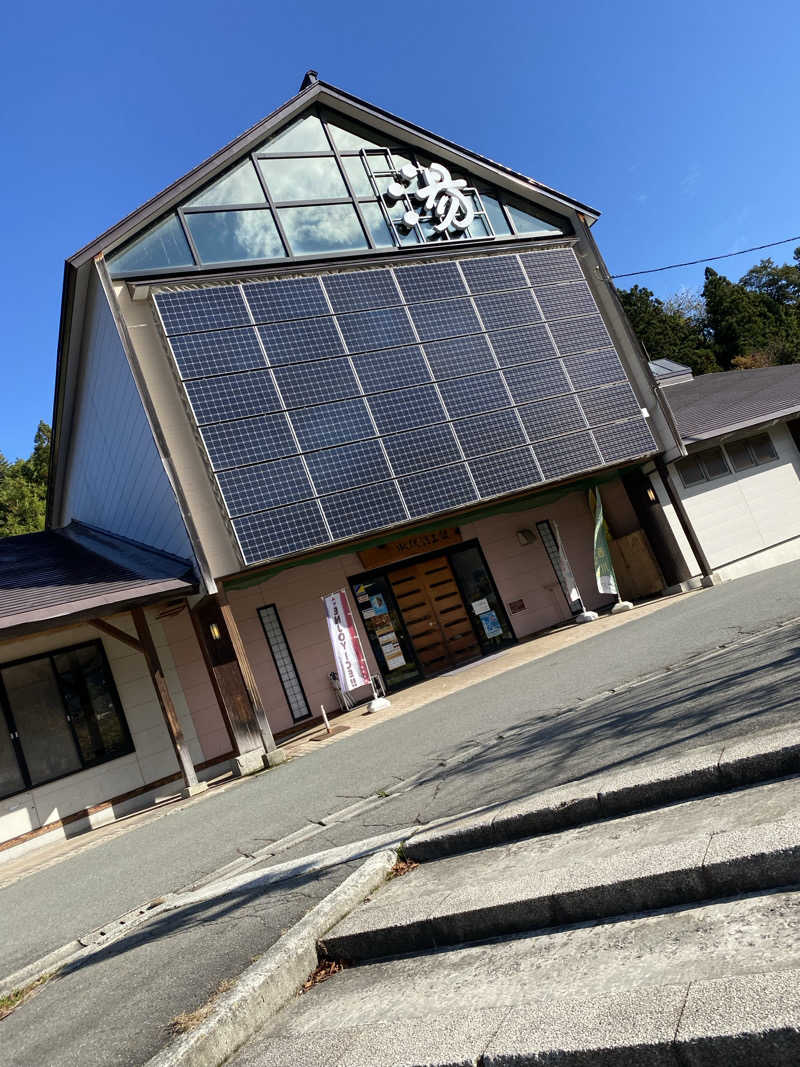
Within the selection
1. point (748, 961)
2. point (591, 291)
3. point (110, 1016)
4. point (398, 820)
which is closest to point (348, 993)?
point (110, 1016)

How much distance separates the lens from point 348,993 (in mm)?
3408

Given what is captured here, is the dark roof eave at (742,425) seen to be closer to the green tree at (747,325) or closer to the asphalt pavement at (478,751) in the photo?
the asphalt pavement at (478,751)

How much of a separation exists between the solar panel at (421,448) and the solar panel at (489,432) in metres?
0.27

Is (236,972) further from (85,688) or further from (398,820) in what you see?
(85,688)

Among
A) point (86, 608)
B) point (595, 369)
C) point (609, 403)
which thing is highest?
point (595, 369)

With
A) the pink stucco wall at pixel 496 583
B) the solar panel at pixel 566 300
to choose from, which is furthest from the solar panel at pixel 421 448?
the solar panel at pixel 566 300

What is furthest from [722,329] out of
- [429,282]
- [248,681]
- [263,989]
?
[263,989]

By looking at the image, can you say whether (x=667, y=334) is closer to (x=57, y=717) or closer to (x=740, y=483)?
(x=740, y=483)

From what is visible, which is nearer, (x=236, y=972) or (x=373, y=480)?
(x=236, y=972)

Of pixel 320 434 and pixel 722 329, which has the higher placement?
pixel 722 329

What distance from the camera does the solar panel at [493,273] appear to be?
1617 centimetres

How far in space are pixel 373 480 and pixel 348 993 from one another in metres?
10.7

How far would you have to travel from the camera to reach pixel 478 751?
752cm

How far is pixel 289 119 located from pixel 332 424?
683 cm
